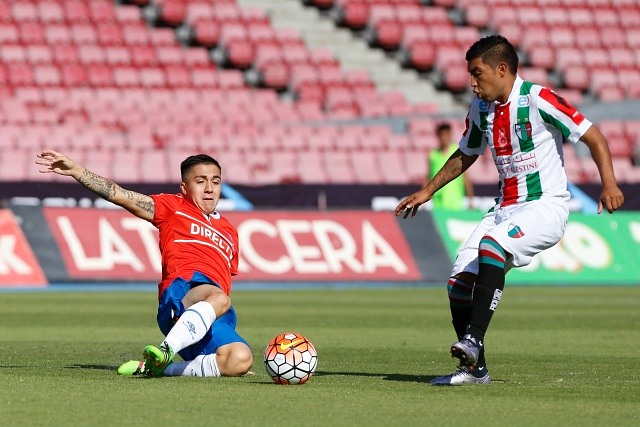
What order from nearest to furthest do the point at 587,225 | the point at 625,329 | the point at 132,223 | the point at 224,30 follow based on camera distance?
1. the point at 625,329
2. the point at 132,223
3. the point at 587,225
4. the point at 224,30

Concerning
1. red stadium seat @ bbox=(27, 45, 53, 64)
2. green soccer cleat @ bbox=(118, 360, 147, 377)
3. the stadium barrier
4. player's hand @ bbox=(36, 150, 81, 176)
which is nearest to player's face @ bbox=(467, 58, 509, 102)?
player's hand @ bbox=(36, 150, 81, 176)

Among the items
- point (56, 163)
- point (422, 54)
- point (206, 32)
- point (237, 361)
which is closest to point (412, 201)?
point (237, 361)

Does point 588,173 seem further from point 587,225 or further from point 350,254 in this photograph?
point 350,254

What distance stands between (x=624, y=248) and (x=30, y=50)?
1291cm

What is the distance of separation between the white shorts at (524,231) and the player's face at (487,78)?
2.27ft

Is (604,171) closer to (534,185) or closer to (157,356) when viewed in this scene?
(534,185)

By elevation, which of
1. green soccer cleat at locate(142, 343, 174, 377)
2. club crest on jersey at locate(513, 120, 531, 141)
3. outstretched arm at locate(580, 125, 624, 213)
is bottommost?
green soccer cleat at locate(142, 343, 174, 377)

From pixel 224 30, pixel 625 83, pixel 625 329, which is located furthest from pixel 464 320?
pixel 625 83

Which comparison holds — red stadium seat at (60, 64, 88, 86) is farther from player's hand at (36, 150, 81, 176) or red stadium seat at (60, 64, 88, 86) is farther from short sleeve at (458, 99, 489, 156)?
short sleeve at (458, 99, 489, 156)

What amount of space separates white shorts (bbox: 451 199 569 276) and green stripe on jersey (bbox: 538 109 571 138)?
415mm

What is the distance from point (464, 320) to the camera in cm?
789

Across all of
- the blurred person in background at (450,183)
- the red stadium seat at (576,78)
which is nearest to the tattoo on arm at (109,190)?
the blurred person in background at (450,183)

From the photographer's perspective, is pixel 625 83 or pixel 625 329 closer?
pixel 625 329

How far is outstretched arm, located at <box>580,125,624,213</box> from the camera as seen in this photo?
7125mm
